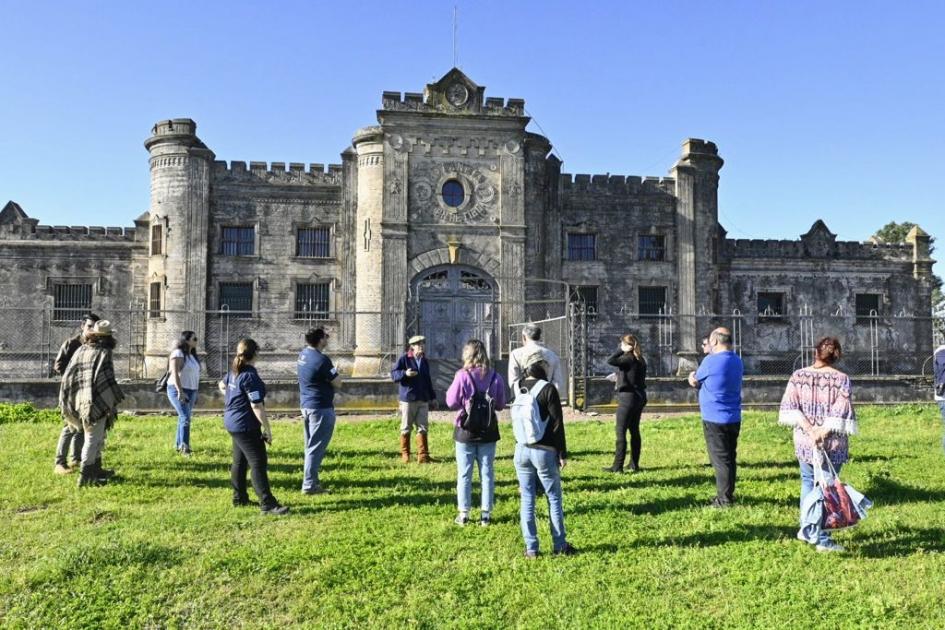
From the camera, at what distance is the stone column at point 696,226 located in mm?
27594

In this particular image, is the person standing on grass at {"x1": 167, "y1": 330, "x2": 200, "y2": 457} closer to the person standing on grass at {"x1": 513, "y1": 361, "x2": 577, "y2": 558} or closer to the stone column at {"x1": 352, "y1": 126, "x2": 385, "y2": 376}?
the person standing on grass at {"x1": 513, "y1": 361, "x2": 577, "y2": 558}

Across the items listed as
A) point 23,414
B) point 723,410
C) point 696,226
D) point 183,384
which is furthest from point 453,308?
point 723,410

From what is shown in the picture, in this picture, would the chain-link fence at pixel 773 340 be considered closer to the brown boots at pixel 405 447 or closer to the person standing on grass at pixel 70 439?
the brown boots at pixel 405 447

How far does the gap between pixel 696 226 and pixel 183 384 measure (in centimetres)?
2167

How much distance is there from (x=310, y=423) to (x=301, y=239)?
62.2 ft

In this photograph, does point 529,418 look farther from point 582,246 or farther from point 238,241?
point 238,241

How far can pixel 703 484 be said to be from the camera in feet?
28.7

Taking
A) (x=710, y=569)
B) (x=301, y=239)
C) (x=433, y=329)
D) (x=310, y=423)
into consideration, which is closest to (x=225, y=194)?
(x=301, y=239)

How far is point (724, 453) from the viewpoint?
7.54 m

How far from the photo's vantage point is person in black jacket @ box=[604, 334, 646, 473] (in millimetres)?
9555

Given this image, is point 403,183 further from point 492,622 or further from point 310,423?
point 492,622

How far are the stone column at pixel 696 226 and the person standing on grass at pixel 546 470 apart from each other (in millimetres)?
22238

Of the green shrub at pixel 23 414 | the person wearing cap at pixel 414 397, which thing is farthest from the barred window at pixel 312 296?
the person wearing cap at pixel 414 397

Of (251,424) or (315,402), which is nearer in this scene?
(251,424)
